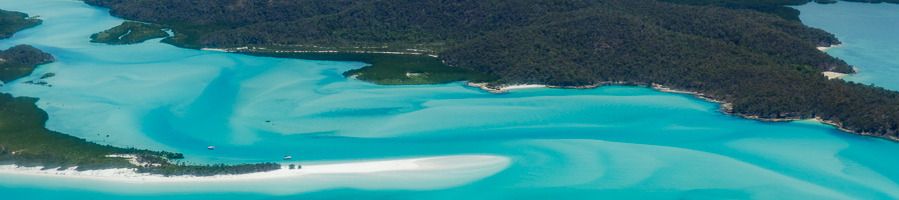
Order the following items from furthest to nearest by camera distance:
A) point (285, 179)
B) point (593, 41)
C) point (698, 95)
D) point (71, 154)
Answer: point (593, 41) → point (698, 95) → point (71, 154) → point (285, 179)

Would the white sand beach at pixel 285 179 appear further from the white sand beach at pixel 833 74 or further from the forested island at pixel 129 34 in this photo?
the forested island at pixel 129 34

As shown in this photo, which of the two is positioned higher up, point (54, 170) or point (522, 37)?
point (522, 37)

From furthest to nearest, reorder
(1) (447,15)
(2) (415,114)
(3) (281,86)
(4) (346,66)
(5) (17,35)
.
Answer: (5) (17,35) < (1) (447,15) < (4) (346,66) < (3) (281,86) < (2) (415,114)

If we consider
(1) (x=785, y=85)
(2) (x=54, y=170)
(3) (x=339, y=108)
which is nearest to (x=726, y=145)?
(1) (x=785, y=85)

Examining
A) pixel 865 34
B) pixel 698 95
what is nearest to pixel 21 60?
pixel 698 95

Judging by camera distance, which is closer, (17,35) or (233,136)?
(233,136)

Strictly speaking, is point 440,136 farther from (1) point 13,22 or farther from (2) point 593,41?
(1) point 13,22

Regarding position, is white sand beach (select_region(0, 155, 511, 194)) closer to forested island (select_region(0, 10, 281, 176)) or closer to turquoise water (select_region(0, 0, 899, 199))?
turquoise water (select_region(0, 0, 899, 199))

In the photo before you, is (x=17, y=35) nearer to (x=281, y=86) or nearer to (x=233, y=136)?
(x=281, y=86)
